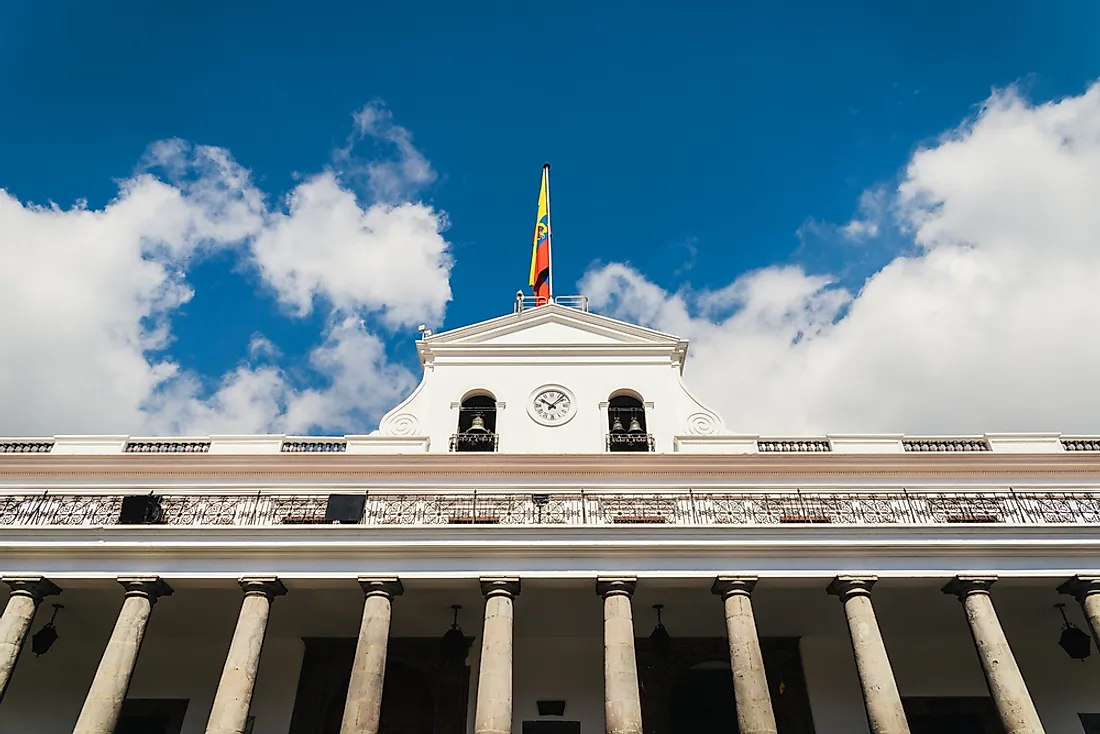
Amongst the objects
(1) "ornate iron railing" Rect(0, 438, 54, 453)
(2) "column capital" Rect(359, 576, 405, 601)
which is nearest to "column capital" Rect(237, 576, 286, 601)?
(2) "column capital" Rect(359, 576, 405, 601)

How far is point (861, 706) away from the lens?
1716 centimetres

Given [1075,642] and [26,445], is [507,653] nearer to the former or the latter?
[1075,642]

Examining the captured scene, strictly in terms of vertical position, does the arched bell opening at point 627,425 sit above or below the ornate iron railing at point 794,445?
above

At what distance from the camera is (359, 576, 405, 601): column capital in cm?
1416

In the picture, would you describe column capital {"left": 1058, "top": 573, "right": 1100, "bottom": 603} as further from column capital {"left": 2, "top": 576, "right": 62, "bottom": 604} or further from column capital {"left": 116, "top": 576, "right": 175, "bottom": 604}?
column capital {"left": 2, "top": 576, "right": 62, "bottom": 604}

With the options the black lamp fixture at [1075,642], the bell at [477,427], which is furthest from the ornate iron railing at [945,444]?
the bell at [477,427]

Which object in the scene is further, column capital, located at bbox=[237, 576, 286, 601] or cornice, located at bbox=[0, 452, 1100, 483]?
cornice, located at bbox=[0, 452, 1100, 483]

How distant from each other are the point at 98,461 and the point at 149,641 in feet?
14.4

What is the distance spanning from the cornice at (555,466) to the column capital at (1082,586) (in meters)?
4.20

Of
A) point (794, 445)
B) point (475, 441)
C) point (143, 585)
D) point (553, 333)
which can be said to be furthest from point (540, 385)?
point (143, 585)

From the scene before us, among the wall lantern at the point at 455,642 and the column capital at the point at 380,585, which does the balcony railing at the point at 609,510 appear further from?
the wall lantern at the point at 455,642

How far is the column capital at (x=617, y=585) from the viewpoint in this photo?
14.1 metres

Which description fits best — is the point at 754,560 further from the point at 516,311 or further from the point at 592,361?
the point at 516,311

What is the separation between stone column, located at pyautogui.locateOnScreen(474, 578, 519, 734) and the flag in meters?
11.8
